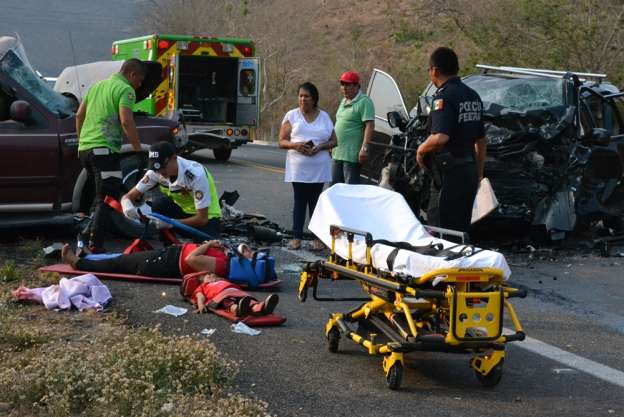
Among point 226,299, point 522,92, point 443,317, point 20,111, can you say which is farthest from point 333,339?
point 522,92

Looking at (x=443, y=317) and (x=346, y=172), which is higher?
(x=346, y=172)

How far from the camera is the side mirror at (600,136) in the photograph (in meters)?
10.7

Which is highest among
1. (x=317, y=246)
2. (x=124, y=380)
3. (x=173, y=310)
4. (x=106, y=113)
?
(x=106, y=113)

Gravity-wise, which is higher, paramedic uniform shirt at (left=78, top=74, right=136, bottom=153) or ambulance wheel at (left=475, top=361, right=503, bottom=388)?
paramedic uniform shirt at (left=78, top=74, right=136, bottom=153)

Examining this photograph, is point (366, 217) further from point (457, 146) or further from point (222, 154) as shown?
point (222, 154)

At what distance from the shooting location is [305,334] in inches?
271

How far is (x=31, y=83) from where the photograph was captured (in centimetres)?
1038

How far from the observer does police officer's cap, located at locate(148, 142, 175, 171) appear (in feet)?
28.0

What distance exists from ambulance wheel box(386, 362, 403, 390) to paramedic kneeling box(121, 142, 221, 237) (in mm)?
3276

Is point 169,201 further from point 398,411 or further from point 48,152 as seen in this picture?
point 398,411

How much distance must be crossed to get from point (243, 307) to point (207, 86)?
16.1 metres

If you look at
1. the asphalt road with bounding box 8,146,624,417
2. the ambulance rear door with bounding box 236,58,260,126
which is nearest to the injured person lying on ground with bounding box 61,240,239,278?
the asphalt road with bounding box 8,146,624,417

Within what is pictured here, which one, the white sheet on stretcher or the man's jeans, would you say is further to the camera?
the man's jeans

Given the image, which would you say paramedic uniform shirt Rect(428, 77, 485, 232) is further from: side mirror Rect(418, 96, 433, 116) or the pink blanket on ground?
side mirror Rect(418, 96, 433, 116)
